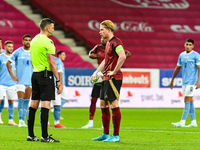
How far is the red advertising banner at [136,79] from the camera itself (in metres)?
16.3

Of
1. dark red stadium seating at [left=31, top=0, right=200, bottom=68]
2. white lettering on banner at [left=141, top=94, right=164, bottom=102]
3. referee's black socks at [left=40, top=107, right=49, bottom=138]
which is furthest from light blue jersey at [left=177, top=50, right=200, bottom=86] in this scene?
dark red stadium seating at [left=31, top=0, right=200, bottom=68]

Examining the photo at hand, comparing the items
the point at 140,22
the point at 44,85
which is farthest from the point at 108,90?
the point at 140,22

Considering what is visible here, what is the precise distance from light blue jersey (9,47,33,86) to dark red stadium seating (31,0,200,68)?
12.3 meters

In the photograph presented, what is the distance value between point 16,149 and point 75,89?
10.5 meters

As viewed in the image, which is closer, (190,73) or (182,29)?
(190,73)

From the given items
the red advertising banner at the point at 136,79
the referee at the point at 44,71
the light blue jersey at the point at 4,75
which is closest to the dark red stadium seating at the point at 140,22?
the red advertising banner at the point at 136,79

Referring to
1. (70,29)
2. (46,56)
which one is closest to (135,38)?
(70,29)

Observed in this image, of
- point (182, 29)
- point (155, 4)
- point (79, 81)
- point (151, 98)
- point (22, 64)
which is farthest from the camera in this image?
point (155, 4)

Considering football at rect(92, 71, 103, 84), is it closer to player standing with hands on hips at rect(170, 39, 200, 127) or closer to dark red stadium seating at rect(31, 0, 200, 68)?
player standing with hands on hips at rect(170, 39, 200, 127)

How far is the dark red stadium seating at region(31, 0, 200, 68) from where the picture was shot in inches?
838

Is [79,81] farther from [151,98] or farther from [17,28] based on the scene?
[17,28]

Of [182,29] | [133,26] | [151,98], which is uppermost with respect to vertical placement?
[133,26]

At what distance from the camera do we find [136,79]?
16422mm

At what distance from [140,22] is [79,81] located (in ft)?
25.3
